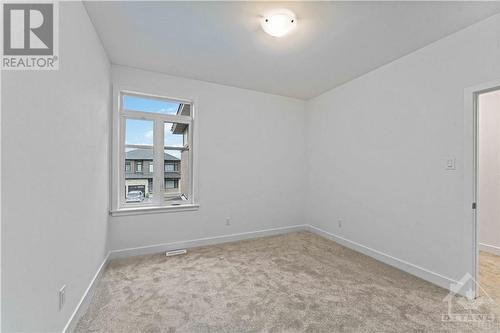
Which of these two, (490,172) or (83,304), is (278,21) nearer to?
(83,304)

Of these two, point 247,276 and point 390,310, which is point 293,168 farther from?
point 390,310

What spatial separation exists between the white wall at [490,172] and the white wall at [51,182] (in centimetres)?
496

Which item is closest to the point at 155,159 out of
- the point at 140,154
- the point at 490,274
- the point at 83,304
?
the point at 140,154

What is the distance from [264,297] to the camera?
6.88 ft

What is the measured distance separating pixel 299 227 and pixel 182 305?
2.86m

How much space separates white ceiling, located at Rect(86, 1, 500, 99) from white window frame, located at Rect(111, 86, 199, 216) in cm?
56

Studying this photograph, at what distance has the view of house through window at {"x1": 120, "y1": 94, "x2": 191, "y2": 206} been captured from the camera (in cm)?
317

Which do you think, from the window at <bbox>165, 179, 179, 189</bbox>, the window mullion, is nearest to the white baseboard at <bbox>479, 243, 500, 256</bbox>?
the window at <bbox>165, 179, 179, 189</bbox>

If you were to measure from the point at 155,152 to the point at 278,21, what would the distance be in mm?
2434

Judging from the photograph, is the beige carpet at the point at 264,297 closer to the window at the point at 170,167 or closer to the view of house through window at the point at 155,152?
the view of house through window at the point at 155,152

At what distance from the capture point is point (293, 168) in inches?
170

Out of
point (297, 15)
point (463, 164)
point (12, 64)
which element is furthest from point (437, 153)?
point (12, 64)

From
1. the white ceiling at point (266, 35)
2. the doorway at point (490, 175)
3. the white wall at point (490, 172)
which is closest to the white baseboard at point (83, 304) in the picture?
the white ceiling at point (266, 35)

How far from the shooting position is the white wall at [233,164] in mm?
3162
